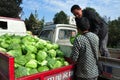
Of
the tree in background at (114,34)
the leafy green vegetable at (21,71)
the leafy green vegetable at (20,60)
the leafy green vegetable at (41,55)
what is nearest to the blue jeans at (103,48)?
the leafy green vegetable at (41,55)

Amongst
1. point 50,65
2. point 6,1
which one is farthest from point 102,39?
point 6,1

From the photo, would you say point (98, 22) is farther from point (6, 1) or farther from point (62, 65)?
point (6, 1)

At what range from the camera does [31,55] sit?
153 inches

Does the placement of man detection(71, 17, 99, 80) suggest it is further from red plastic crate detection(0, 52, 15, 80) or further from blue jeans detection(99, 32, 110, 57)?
blue jeans detection(99, 32, 110, 57)

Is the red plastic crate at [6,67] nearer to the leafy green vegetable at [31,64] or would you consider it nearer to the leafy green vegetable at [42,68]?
the leafy green vegetable at [31,64]

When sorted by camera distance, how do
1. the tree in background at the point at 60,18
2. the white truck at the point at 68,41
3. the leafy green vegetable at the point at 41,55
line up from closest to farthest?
the leafy green vegetable at the point at 41,55
the white truck at the point at 68,41
the tree in background at the point at 60,18

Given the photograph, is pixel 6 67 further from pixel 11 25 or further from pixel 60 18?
pixel 60 18

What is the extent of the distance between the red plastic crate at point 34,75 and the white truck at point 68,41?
2.70 ft

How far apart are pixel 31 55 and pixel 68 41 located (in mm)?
5470

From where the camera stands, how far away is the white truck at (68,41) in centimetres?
429

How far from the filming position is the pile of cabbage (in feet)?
11.7

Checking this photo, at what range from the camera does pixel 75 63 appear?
3951 millimetres

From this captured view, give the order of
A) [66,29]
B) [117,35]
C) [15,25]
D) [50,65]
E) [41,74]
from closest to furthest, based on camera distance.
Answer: [41,74] < [50,65] < [15,25] < [66,29] < [117,35]

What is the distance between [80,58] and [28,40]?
4.18 feet
